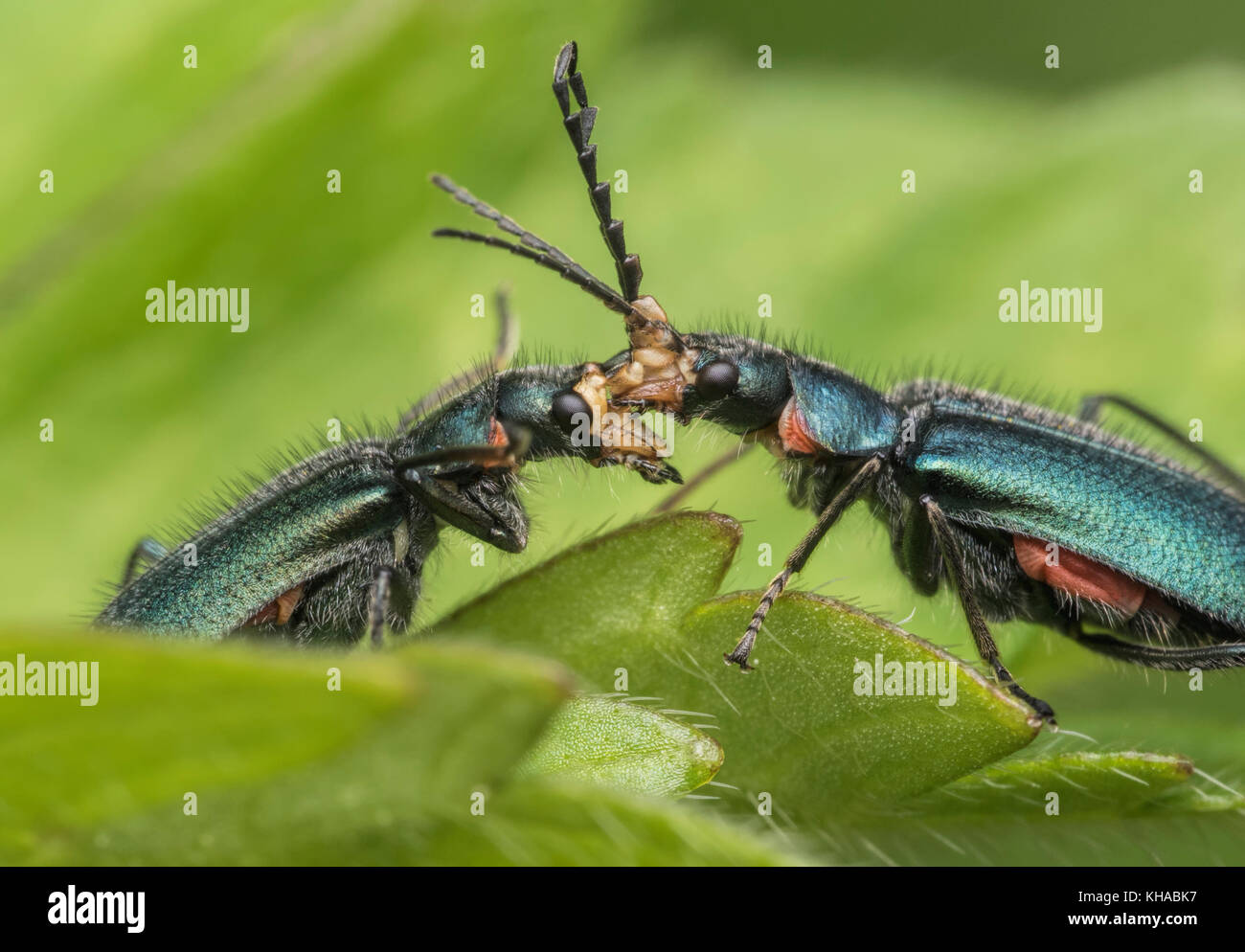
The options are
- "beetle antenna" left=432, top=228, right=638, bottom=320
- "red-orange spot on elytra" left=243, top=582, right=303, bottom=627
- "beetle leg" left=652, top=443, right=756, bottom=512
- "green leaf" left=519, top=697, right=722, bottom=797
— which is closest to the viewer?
"green leaf" left=519, top=697, right=722, bottom=797

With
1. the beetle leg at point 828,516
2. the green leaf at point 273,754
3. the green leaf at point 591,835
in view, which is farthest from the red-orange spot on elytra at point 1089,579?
the green leaf at point 273,754

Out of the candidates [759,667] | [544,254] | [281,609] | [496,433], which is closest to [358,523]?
[281,609]

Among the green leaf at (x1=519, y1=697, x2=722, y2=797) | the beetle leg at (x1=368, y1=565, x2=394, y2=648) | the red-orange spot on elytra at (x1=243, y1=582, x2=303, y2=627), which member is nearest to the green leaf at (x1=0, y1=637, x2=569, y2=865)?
the green leaf at (x1=519, y1=697, x2=722, y2=797)

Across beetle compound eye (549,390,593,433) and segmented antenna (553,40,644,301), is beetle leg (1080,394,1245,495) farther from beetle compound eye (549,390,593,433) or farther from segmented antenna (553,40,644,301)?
beetle compound eye (549,390,593,433)

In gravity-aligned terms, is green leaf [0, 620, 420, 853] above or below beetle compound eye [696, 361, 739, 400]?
below

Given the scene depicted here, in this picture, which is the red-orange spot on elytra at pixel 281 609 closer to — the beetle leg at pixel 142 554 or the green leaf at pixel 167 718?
the beetle leg at pixel 142 554

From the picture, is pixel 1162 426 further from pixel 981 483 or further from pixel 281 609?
pixel 281 609
